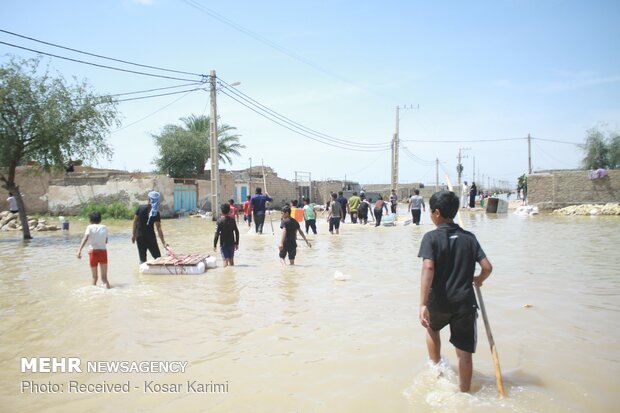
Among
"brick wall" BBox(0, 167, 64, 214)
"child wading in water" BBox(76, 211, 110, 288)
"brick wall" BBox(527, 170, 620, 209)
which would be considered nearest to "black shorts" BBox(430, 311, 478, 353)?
"child wading in water" BBox(76, 211, 110, 288)

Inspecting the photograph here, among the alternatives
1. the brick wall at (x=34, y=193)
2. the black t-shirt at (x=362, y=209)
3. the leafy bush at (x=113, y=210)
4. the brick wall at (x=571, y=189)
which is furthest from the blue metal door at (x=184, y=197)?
the brick wall at (x=571, y=189)

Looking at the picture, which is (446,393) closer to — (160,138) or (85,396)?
(85,396)

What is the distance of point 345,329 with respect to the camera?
18.0ft

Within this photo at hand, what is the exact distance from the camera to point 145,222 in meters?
9.15

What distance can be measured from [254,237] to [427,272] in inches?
521

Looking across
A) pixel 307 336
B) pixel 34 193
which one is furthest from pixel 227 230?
pixel 34 193

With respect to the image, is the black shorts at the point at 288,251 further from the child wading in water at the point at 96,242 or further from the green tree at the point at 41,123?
the green tree at the point at 41,123

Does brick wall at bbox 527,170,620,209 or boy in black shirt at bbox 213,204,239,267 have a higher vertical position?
brick wall at bbox 527,170,620,209

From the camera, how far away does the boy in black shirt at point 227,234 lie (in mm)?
9383

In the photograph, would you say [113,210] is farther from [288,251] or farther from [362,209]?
A: [288,251]

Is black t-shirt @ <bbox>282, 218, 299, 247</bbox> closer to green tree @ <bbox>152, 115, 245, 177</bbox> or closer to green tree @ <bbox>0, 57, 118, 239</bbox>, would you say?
green tree @ <bbox>0, 57, 118, 239</bbox>

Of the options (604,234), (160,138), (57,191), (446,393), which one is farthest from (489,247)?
(160,138)

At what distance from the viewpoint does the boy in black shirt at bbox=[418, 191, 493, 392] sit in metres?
3.62

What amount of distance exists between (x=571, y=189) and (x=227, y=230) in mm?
25181
